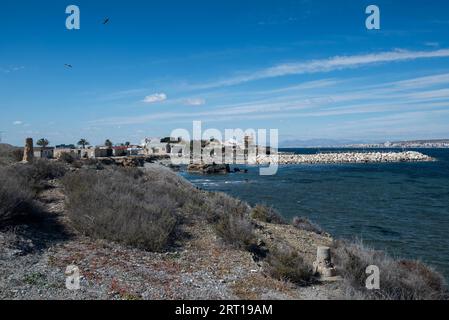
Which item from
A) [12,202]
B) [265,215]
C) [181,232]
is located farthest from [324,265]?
[12,202]

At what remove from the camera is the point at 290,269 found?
331 inches

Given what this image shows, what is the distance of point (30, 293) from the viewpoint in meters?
6.63

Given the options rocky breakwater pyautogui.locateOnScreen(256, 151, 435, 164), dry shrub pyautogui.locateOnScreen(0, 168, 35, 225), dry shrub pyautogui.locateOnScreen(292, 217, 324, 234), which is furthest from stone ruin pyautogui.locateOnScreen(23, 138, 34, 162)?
rocky breakwater pyautogui.locateOnScreen(256, 151, 435, 164)

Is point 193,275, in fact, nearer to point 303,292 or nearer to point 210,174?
point 303,292

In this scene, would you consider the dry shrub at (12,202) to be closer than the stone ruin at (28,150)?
Yes

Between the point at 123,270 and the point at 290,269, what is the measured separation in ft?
11.4

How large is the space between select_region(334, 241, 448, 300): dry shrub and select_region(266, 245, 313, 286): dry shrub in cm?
83

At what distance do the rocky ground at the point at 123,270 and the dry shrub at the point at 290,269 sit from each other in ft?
0.72

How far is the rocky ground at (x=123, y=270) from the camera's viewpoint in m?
7.02

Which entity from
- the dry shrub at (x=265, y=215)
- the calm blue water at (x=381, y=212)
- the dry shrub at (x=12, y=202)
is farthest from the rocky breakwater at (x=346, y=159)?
the dry shrub at (x=12, y=202)

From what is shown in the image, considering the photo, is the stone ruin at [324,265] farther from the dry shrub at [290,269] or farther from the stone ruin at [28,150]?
the stone ruin at [28,150]

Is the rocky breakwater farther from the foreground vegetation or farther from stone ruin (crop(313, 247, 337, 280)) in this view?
stone ruin (crop(313, 247, 337, 280))
